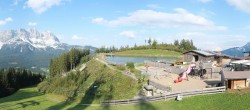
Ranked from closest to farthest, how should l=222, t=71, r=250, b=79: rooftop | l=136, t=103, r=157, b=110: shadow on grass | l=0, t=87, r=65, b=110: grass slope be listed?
l=136, t=103, r=157, b=110: shadow on grass
l=222, t=71, r=250, b=79: rooftop
l=0, t=87, r=65, b=110: grass slope

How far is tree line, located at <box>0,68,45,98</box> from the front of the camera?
10838 centimetres

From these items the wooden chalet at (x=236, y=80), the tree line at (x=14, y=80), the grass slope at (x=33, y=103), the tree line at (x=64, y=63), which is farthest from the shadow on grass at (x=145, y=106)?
the tree line at (x=64, y=63)

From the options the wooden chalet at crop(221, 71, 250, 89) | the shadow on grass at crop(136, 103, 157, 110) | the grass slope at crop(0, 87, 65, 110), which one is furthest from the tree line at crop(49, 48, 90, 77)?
the wooden chalet at crop(221, 71, 250, 89)

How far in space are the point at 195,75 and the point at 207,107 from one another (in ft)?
80.5

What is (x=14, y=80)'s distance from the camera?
120m

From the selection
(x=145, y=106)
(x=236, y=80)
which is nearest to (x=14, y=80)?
(x=145, y=106)

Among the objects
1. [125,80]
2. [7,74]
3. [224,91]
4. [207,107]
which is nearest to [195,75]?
[125,80]

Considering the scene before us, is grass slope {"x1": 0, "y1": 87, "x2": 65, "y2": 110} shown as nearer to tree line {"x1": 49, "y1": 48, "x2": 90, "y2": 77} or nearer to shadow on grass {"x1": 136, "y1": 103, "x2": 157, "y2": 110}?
shadow on grass {"x1": 136, "y1": 103, "x2": 157, "y2": 110}

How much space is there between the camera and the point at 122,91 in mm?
50594

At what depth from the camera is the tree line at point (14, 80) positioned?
10838cm

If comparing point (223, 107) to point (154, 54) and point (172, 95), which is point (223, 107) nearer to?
point (172, 95)

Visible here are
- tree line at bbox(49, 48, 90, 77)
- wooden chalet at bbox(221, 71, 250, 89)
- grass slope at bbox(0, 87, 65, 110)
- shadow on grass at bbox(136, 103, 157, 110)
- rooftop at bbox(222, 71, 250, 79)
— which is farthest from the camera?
tree line at bbox(49, 48, 90, 77)

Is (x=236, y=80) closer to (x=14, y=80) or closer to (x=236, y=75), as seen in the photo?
(x=236, y=75)

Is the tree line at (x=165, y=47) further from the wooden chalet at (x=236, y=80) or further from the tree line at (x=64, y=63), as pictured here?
the wooden chalet at (x=236, y=80)
